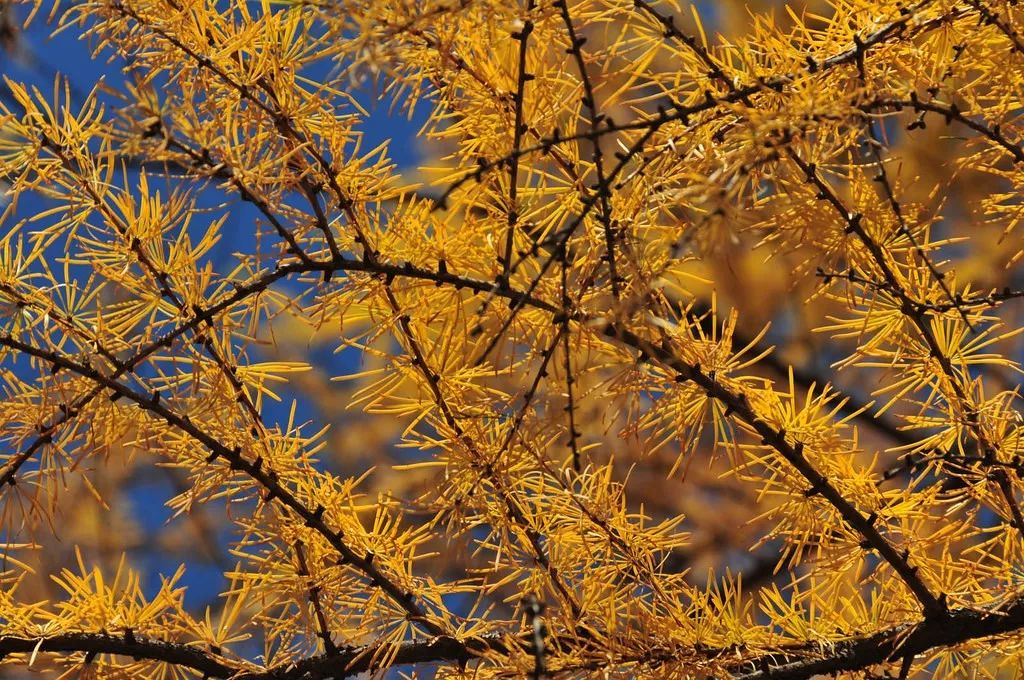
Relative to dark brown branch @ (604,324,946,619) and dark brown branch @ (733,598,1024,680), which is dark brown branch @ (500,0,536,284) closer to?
dark brown branch @ (604,324,946,619)

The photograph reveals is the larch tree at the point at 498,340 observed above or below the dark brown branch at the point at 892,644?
above

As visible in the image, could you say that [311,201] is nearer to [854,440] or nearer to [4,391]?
[4,391]

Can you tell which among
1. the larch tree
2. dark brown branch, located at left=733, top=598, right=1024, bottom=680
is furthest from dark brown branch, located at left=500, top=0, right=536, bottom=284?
dark brown branch, located at left=733, top=598, right=1024, bottom=680

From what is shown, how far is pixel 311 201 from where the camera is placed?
558mm

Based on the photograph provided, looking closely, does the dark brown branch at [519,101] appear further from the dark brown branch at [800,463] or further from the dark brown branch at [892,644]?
the dark brown branch at [892,644]

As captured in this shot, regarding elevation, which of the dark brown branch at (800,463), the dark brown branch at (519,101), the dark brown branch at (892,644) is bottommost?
the dark brown branch at (892,644)

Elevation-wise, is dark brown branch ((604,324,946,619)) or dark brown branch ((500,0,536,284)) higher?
dark brown branch ((500,0,536,284))

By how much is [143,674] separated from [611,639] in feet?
0.97

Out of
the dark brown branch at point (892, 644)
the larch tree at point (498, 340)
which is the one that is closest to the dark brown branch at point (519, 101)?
the larch tree at point (498, 340)

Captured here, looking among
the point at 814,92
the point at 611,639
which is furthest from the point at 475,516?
the point at 814,92

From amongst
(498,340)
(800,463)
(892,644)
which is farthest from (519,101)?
(892,644)

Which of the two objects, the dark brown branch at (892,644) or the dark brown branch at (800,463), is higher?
the dark brown branch at (800,463)

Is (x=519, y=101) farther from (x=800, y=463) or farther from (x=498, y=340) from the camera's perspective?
(x=800, y=463)

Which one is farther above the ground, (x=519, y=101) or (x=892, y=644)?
(x=519, y=101)
